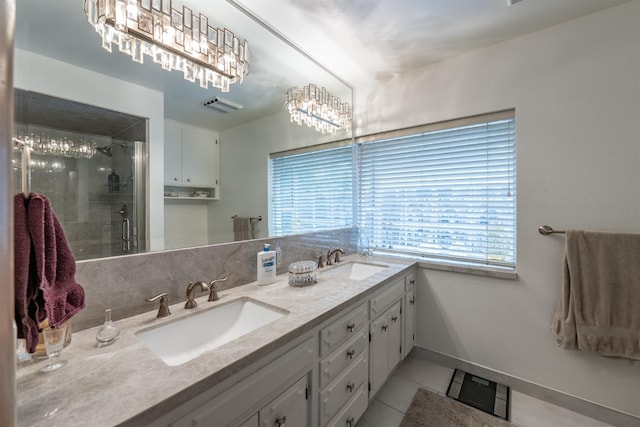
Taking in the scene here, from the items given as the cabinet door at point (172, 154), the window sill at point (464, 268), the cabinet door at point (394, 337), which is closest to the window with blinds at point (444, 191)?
the window sill at point (464, 268)

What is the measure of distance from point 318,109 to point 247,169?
815 mm

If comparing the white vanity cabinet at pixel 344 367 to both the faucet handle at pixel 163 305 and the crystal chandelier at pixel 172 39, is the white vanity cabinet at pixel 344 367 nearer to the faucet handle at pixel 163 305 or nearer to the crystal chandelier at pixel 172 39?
the faucet handle at pixel 163 305

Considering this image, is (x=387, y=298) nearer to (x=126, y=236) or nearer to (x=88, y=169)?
(x=126, y=236)

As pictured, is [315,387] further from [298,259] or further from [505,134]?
[505,134]

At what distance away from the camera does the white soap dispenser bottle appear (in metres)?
1.42

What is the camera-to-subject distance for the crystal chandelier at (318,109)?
184 cm

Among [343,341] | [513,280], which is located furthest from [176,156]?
[513,280]

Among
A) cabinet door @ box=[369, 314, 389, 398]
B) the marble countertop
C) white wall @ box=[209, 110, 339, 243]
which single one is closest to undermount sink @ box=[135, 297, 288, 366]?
the marble countertop

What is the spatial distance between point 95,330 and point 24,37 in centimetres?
101

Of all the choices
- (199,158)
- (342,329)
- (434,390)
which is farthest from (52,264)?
(434,390)

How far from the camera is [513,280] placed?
1724mm

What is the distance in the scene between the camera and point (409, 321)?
196 cm

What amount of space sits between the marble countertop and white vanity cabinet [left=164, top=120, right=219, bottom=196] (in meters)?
0.61

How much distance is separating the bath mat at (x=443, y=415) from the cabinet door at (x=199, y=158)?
180cm
